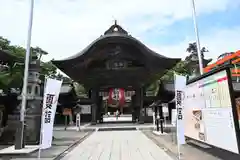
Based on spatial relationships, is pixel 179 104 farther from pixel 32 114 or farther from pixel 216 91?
pixel 32 114

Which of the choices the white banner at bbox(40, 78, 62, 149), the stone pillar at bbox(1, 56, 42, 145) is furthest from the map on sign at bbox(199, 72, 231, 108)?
the stone pillar at bbox(1, 56, 42, 145)

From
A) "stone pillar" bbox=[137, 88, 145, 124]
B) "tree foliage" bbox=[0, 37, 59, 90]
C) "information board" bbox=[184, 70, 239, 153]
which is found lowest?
"information board" bbox=[184, 70, 239, 153]

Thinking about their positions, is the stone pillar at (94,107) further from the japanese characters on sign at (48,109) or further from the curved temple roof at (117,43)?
the japanese characters on sign at (48,109)

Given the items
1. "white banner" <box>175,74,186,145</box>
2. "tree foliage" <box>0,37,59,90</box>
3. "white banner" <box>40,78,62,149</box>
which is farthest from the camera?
"tree foliage" <box>0,37,59,90</box>

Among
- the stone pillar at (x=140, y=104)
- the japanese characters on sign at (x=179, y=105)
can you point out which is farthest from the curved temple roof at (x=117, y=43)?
the japanese characters on sign at (x=179, y=105)

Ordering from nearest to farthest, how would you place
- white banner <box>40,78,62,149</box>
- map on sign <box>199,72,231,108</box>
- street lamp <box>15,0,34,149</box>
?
map on sign <box>199,72,231,108</box> < white banner <box>40,78,62,149</box> < street lamp <box>15,0,34,149</box>

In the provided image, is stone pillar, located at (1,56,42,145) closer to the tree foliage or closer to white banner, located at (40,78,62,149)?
white banner, located at (40,78,62,149)

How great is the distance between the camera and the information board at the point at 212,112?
641cm

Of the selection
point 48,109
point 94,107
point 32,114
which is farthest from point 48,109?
point 94,107

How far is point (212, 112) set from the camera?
7496 mm

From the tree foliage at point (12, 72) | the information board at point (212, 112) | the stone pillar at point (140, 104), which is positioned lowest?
the information board at point (212, 112)

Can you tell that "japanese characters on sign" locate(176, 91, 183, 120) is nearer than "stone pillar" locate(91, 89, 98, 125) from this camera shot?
Yes

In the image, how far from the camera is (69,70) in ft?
82.0

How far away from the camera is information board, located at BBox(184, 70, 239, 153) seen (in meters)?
6.41
